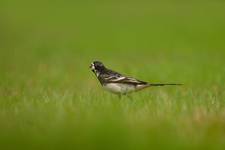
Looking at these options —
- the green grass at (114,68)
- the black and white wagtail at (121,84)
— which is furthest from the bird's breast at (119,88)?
the green grass at (114,68)

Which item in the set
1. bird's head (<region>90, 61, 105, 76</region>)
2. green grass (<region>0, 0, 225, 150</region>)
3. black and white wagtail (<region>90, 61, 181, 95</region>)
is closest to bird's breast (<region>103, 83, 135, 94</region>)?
black and white wagtail (<region>90, 61, 181, 95</region>)

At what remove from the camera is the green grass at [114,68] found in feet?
28.8

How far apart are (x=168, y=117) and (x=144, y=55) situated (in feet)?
50.4

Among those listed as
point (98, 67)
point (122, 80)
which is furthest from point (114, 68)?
point (122, 80)

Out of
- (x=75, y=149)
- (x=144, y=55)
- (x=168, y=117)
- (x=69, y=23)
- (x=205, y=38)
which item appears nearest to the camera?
(x=75, y=149)

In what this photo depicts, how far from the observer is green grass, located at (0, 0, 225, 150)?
8773mm

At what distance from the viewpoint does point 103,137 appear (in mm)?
8633

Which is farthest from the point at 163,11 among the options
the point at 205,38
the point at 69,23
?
the point at 205,38

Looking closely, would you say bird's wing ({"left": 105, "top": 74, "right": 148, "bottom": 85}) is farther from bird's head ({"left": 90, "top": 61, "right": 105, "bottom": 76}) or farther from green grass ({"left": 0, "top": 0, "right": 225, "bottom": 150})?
bird's head ({"left": 90, "top": 61, "right": 105, "bottom": 76})

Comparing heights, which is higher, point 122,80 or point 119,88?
point 122,80

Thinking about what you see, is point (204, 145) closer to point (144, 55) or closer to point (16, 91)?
point (16, 91)

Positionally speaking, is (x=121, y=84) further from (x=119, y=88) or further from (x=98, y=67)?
(x=98, y=67)

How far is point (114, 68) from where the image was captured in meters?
21.0

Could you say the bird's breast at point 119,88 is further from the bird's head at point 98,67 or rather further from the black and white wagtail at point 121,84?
the bird's head at point 98,67
